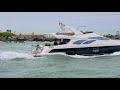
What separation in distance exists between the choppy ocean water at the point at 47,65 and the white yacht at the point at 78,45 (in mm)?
271

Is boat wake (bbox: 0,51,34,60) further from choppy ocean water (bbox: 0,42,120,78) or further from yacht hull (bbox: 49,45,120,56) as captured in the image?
yacht hull (bbox: 49,45,120,56)

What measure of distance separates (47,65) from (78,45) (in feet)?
2.98

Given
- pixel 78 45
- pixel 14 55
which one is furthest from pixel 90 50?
pixel 14 55

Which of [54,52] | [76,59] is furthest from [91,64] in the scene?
[54,52]

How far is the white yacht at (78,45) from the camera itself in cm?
793

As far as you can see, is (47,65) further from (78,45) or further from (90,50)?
(90,50)

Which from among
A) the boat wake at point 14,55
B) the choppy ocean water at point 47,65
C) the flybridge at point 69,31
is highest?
the flybridge at point 69,31

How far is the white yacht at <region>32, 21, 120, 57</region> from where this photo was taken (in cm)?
793

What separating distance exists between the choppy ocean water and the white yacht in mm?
271

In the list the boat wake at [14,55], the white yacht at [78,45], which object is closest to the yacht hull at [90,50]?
the white yacht at [78,45]

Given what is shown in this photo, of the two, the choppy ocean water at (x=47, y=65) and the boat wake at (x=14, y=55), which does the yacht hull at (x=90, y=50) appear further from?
the boat wake at (x=14, y=55)

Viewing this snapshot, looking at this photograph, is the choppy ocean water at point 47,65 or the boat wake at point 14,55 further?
the boat wake at point 14,55

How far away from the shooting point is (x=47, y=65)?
24.7 ft
